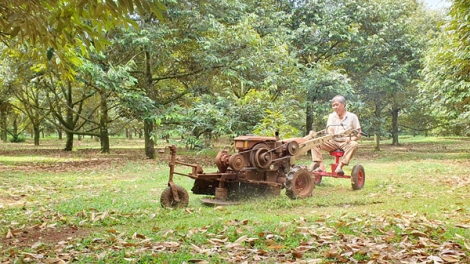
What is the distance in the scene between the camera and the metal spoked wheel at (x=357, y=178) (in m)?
8.30

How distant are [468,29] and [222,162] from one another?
14.2ft

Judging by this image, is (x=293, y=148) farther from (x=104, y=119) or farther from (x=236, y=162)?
(x=104, y=119)

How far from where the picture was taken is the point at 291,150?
7.72 metres

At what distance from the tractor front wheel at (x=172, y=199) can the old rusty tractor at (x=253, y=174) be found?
0.37 m

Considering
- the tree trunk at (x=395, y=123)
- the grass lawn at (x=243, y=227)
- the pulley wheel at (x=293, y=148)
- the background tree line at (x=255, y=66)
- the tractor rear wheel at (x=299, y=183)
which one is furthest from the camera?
the tree trunk at (x=395, y=123)

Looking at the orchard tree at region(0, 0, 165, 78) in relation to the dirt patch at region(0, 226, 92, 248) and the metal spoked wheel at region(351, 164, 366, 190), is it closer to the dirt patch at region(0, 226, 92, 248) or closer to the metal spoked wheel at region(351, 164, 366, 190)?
the dirt patch at region(0, 226, 92, 248)

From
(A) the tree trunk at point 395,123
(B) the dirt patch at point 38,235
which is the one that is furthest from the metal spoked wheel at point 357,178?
(A) the tree trunk at point 395,123

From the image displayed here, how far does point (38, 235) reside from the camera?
5.10 metres

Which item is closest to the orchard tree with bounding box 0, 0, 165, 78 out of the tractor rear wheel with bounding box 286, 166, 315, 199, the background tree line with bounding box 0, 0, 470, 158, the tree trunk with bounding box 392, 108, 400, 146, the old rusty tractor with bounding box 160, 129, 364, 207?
the old rusty tractor with bounding box 160, 129, 364, 207

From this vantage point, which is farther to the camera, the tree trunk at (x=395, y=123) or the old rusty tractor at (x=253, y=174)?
the tree trunk at (x=395, y=123)

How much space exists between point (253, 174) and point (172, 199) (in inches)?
60.8

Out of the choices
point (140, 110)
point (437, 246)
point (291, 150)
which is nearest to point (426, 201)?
point (291, 150)

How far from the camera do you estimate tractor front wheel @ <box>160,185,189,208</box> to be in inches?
253

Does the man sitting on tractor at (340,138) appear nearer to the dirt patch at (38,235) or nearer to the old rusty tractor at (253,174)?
the old rusty tractor at (253,174)
